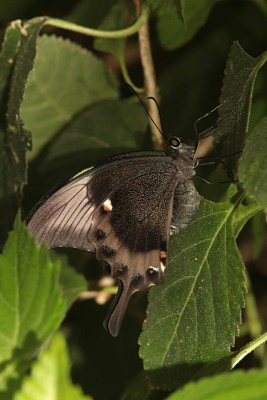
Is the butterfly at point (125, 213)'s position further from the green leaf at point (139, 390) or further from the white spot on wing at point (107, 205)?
the green leaf at point (139, 390)

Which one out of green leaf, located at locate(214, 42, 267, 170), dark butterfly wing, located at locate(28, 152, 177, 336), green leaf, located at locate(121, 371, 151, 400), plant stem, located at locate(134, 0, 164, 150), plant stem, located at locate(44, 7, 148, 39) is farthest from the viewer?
plant stem, located at locate(134, 0, 164, 150)

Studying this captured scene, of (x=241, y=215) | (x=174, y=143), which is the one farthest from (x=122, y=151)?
(x=241, y=215)

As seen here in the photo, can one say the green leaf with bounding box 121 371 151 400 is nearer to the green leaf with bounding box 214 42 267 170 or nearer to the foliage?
the foliage

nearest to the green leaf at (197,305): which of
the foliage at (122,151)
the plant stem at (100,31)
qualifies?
the foliage at (122,151)

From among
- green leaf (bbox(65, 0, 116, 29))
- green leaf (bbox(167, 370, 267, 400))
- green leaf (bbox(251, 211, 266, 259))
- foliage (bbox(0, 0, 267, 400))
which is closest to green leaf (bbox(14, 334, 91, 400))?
foliage (bbox(0, 0, 267, 400))

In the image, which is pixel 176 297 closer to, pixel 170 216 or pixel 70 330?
pixel 170 216

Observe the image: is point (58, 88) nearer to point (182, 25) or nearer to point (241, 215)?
point (182, 25)

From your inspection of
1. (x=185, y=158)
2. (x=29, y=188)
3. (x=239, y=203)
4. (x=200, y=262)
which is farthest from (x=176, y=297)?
(x=29, y=188)
